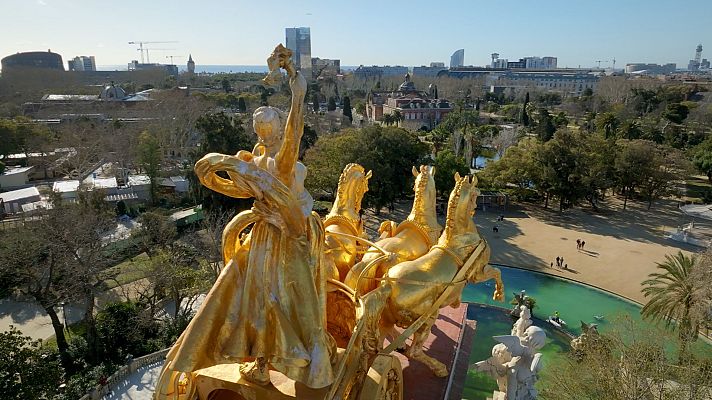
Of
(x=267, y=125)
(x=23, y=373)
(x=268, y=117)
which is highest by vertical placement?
(x=268, y=117)

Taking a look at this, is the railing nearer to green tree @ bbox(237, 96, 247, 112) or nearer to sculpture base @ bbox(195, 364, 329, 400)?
sculpture base @ bbox(195, 364, 329, 400)

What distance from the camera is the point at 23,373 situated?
10336 mm

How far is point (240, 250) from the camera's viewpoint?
693 cm

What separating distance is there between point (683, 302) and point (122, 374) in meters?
16.2

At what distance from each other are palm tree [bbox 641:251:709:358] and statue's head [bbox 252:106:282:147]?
12.1 m

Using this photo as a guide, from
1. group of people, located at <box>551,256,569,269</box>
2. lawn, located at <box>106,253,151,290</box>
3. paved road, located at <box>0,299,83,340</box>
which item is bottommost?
group of people, located at <box>551,256,569,269</box>

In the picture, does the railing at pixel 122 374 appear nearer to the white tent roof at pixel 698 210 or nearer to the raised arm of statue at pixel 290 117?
the raised arm of statue at pixel 290 117

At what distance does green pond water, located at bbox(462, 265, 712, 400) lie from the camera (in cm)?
1596

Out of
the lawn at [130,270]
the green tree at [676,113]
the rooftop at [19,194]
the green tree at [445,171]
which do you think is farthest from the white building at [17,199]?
the green tree at [676,113]

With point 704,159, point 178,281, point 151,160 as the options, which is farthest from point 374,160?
point 704,159

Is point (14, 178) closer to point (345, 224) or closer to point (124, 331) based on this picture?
point (124, 331)

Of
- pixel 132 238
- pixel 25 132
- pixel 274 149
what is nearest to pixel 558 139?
pixel 132 238

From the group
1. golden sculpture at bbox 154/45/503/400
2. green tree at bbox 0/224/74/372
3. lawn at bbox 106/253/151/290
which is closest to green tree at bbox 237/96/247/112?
lawn at bbox 106/253/151/290

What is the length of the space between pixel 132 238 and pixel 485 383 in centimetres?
1617
